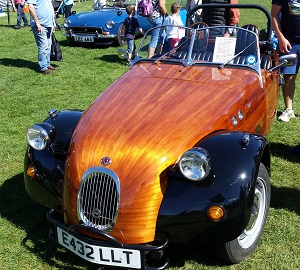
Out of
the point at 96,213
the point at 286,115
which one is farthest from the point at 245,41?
the point at 96,213

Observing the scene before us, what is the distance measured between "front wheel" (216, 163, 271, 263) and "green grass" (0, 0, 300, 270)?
0.11 m

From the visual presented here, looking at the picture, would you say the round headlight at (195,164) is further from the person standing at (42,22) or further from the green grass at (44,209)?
the person standing at (42,22)

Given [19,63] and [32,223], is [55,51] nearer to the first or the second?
[19,63]

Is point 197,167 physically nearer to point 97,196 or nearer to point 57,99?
point 97,196

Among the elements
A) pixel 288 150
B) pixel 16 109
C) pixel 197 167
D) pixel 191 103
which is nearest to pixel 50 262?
pixel 197 167

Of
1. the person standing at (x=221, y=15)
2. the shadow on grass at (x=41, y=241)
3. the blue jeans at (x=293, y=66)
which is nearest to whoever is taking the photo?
the shadow on grass at (x=41, y=241)

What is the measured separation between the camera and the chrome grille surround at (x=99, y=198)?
119 inches

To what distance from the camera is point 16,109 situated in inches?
281

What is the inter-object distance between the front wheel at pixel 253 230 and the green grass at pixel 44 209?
11cm

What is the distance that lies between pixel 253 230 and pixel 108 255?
1243 mm

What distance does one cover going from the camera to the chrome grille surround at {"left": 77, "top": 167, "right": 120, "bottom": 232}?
9.92 feet

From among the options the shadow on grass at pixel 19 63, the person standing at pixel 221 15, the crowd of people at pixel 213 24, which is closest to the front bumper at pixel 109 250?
the crowd of people at pixel 213 24

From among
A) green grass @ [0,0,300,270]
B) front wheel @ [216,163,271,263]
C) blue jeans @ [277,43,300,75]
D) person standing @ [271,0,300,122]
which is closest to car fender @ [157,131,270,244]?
front wheel @ [216,163,271,263]

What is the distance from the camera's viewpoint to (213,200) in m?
2.93
